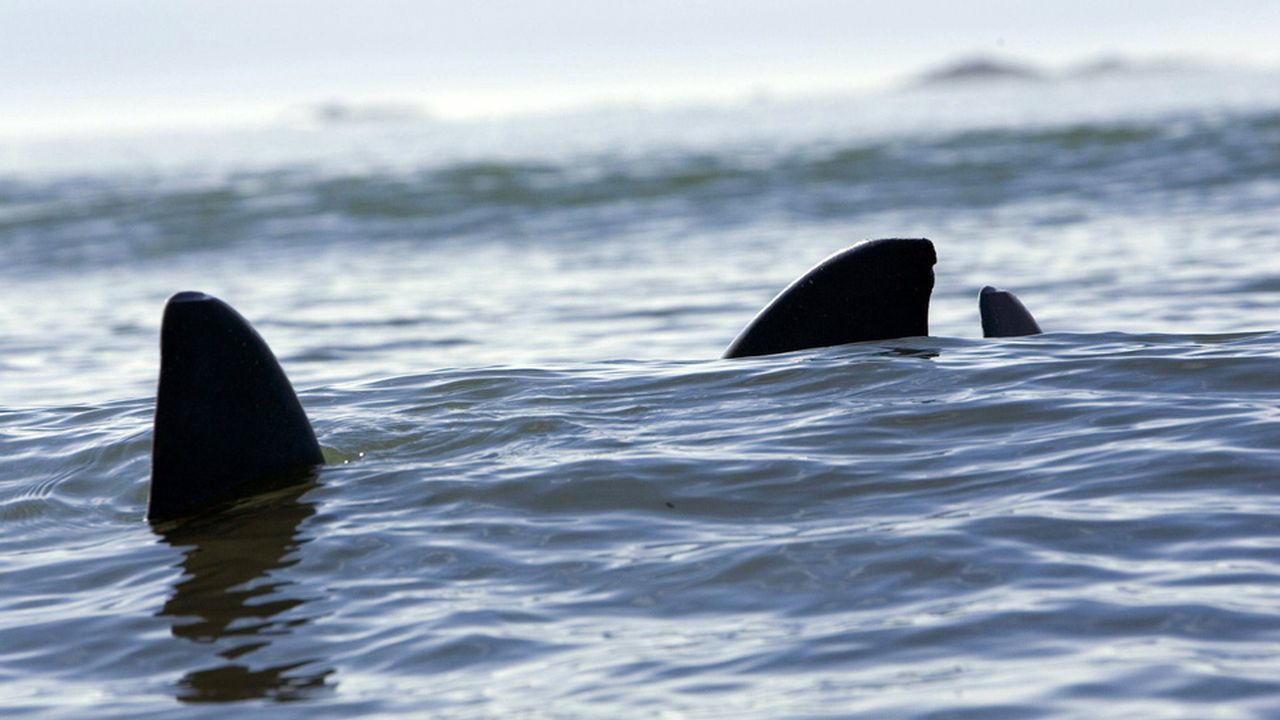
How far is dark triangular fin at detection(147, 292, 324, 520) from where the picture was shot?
22.1 ft

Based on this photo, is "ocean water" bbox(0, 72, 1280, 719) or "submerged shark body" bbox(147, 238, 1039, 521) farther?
"submerged shark body" bbox(147, 238, 1039, 521)

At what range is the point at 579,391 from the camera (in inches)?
354

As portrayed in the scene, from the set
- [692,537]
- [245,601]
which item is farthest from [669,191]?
[245,601]

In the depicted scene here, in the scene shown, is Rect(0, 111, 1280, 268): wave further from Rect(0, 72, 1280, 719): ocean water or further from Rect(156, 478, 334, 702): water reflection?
Rect(156, 478, 334, 702): water reflection

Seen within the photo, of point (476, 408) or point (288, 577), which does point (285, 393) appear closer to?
point (288, 577)

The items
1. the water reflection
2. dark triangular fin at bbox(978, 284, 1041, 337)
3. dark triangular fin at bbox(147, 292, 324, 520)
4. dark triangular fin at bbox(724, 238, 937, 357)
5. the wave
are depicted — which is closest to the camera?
the water reflection

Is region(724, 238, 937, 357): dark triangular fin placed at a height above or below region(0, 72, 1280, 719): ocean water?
above

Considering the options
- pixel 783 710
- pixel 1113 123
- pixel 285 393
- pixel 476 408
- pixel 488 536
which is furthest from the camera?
pixel 1113 123

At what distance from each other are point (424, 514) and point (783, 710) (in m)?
2.60

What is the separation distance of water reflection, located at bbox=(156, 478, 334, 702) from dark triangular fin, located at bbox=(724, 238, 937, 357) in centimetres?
320

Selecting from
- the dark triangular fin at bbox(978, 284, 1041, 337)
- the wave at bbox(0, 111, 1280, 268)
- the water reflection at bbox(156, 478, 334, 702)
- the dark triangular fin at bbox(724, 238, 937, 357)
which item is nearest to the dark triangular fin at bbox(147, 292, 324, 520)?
the water reflection at bbox(156, 478, 334, 702)

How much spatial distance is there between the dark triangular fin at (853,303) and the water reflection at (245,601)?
320 centimetres


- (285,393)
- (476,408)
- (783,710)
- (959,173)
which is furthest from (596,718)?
(959,173)

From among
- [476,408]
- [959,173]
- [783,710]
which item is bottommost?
[783,710]
